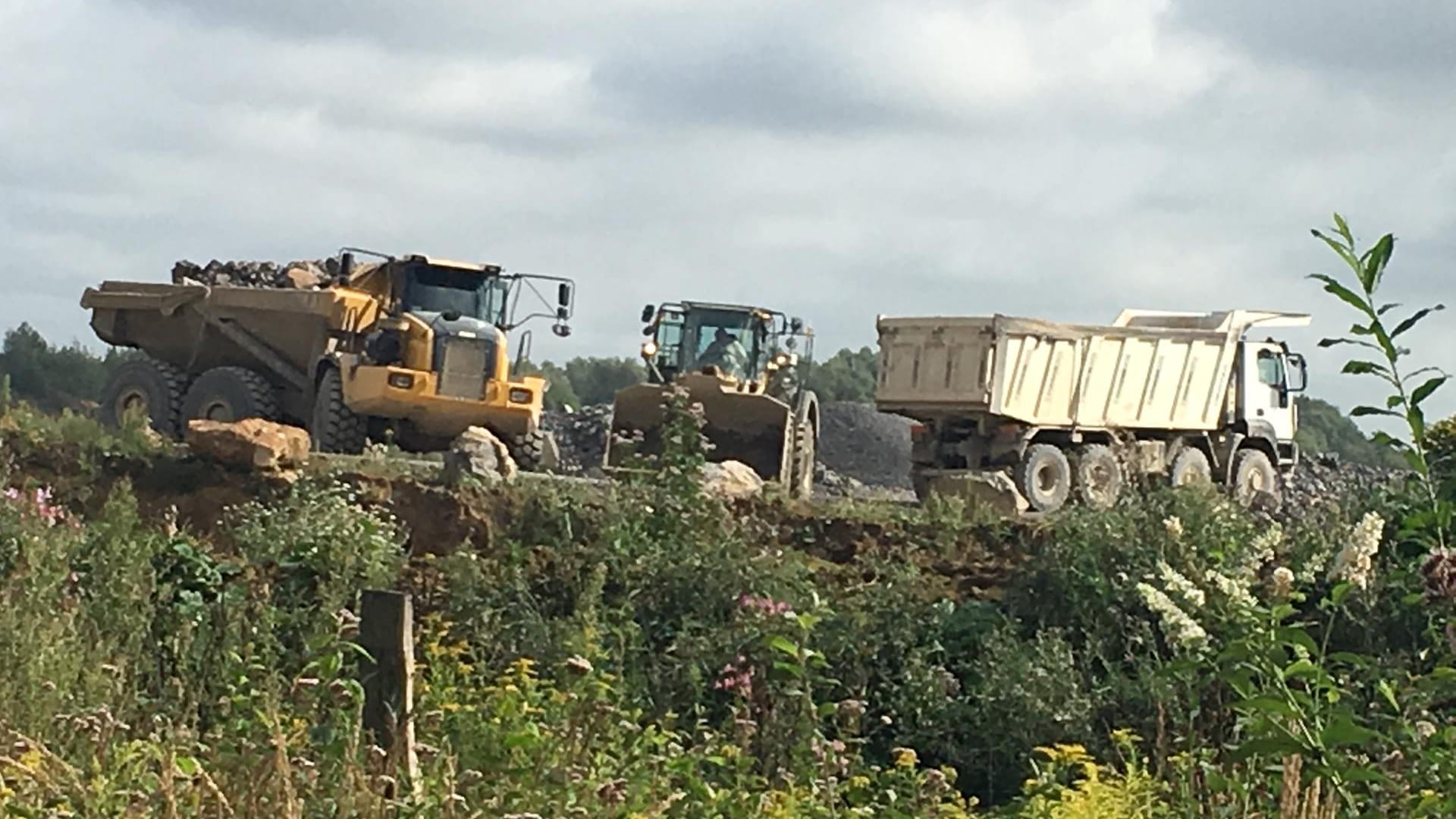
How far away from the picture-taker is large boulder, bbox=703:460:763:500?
50.8 ft

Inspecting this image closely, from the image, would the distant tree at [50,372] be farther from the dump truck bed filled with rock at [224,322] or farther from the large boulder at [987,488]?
the large boulder at [987,488]

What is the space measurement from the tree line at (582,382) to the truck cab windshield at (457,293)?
766mm

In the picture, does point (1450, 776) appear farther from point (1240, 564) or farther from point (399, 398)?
point (399, 398)

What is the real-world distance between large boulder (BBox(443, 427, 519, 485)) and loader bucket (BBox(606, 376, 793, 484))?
1.34m

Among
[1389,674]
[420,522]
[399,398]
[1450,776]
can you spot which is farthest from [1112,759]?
[399,398]

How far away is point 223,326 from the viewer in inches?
964

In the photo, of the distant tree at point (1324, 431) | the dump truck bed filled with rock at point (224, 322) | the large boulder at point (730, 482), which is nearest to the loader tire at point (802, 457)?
the large boulder at point (730, 482)

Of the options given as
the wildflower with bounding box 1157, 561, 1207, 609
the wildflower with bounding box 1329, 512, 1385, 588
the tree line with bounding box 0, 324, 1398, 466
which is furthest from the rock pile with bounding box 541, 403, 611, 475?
the wildflower with bounding box 1329, 512, 1385, 588

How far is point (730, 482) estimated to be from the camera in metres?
18.2

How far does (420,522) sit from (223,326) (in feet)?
35.2

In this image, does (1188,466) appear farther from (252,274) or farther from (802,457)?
(252,274)

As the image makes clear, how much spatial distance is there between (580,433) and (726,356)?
18335 mm

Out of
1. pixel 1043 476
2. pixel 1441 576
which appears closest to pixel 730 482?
pixel 1043 476

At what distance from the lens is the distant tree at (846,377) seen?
242 ft
